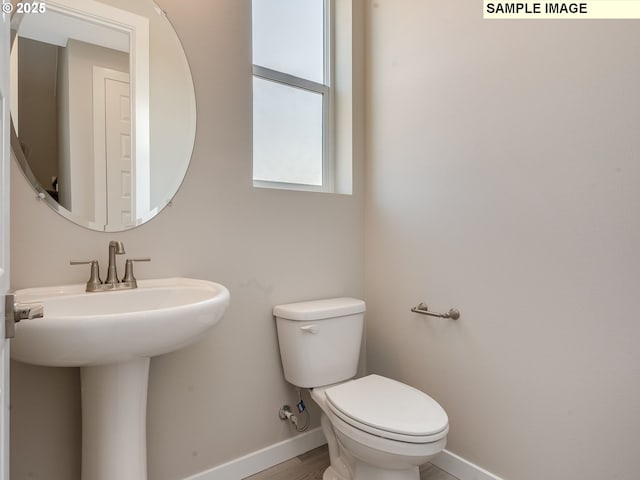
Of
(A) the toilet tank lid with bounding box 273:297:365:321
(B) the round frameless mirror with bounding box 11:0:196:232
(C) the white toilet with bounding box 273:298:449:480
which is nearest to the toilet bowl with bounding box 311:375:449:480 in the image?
(C) the white toilet with bounding box 273:298:449:480

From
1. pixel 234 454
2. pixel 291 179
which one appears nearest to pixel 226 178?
pixel 291 179

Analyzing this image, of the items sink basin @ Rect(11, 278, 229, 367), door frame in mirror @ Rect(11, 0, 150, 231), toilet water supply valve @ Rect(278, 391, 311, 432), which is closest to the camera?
sink basin @ Rect(11, 278, 229, 367)

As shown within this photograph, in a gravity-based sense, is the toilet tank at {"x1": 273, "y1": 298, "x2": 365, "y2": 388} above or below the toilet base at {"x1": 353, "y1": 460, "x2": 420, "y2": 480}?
above

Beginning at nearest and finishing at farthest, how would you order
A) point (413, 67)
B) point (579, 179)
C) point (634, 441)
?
1. point (634, 441)
2. point (579, 179)
3. point (413, 67)

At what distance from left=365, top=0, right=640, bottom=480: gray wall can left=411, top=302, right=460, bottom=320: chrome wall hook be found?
0.10 feet

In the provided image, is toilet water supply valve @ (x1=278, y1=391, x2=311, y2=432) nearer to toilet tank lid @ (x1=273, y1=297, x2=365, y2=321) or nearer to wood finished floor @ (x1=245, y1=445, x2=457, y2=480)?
wood finished floor @ (x1=245, y1=445, x2=457, y2=480)

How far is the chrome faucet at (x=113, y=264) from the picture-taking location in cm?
119

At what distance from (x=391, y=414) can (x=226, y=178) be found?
1070 millimetres

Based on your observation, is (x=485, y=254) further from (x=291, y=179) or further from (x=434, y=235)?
(x=291, y=179)

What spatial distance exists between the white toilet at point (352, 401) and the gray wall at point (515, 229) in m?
0.31

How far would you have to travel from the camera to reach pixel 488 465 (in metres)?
1.46

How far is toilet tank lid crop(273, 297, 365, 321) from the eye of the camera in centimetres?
153

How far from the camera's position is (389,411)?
4.05 ft

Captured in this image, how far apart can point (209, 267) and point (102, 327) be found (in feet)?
2.09
